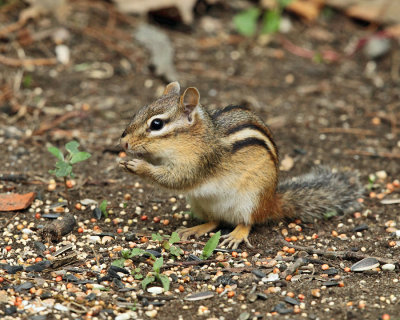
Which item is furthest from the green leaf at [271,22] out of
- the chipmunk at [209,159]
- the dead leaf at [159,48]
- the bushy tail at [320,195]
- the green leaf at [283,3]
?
the chipmunk at [209,159]

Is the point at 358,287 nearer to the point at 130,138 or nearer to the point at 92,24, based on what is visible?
the point at 130,138

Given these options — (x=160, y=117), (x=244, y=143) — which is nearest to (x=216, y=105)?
(x=244, y=143)

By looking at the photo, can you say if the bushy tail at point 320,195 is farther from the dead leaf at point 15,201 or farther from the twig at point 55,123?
the twig at point 55,123

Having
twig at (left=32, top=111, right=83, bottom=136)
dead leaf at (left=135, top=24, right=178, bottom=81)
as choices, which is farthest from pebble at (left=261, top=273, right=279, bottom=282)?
dead leaf at (left=135, top=24, right=178, bottom=81)

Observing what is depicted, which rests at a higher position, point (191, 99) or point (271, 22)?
point (191, 99)

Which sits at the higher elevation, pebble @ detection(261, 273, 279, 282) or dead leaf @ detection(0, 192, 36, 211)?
pebble @ detection(261, 273, 279, 282)

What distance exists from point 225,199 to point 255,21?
13.7 ft

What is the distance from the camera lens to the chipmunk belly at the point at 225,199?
434cm

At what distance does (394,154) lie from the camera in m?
5.80

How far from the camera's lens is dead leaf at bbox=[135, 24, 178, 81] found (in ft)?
22.5

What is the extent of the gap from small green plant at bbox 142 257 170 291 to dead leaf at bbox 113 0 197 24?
446 cm

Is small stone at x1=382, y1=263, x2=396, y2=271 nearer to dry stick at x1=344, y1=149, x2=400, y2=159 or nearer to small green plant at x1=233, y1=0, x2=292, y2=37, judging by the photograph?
dry stick at x1=344, y1=149, x2=400, y2=159

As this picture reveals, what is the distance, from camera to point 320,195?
4750 mm

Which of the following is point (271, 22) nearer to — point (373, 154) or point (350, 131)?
point (350, 131)
